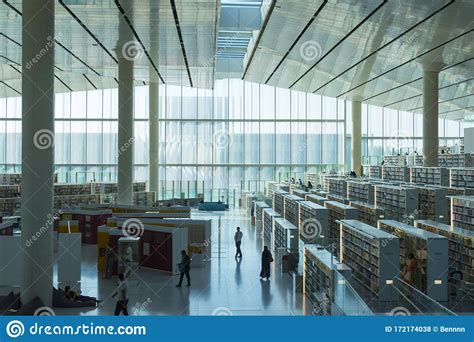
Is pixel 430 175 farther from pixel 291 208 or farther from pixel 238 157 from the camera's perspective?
Answer: pixel 238 157

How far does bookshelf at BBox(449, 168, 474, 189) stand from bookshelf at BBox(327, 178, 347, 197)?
18.8ft

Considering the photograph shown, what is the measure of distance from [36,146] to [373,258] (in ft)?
24.0

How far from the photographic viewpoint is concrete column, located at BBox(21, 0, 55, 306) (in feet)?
36.2

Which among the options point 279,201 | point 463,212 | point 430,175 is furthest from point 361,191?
point 463,212

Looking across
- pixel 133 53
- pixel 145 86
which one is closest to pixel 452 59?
pixel 133 53

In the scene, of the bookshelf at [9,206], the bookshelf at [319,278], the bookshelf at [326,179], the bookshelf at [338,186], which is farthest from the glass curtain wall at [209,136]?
the bookshelf at [319,278]

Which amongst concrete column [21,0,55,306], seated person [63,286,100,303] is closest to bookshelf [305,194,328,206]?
seated person [63,286,100,303]

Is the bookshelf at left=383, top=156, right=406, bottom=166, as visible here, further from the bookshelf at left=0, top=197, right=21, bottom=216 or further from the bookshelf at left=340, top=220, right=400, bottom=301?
the bookshelf at left=340, top=220, right=400, bottom=301

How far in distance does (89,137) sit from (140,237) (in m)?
24.5

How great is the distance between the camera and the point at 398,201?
1994 centimetres

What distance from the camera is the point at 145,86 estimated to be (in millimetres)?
39094

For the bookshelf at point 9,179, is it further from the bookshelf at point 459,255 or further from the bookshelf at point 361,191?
the bookshelf at point 459,255

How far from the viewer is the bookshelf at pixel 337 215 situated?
1786 cm

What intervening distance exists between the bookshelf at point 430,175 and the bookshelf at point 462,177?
308 millimetres
